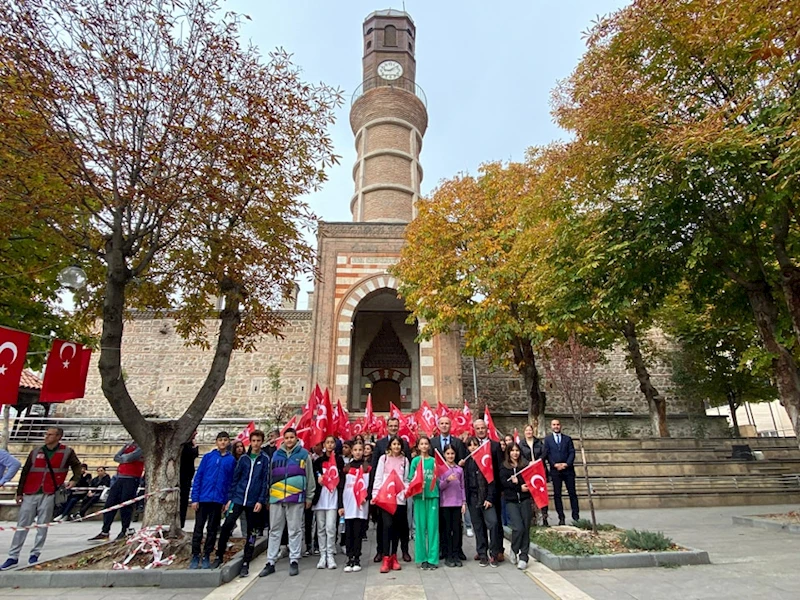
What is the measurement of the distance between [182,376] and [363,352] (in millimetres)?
7802

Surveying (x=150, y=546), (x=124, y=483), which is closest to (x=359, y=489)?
(x=150, y=546)

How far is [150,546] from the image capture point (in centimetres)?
531

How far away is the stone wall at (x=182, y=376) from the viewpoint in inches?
730

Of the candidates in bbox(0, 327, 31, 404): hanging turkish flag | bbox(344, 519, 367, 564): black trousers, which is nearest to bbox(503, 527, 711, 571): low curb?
bbox(344, 519, 367, 564): black trousers

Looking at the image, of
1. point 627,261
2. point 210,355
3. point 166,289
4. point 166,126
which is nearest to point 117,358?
→ point 166,289

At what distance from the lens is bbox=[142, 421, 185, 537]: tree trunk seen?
18.4 feet

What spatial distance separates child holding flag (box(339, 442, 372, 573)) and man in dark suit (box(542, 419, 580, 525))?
10.7ft

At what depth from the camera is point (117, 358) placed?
567 cm

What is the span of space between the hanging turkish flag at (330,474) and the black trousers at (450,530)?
136cm

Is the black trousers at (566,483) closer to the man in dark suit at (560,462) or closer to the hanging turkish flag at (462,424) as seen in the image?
the man in dark suit at (560,462)

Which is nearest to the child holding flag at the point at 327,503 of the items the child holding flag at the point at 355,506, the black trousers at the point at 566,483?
the child holding flag at the point at 355,506

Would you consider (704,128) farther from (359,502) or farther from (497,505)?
(359,502)

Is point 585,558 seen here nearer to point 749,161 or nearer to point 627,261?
point 627,261

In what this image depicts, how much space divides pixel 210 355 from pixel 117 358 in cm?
1446
